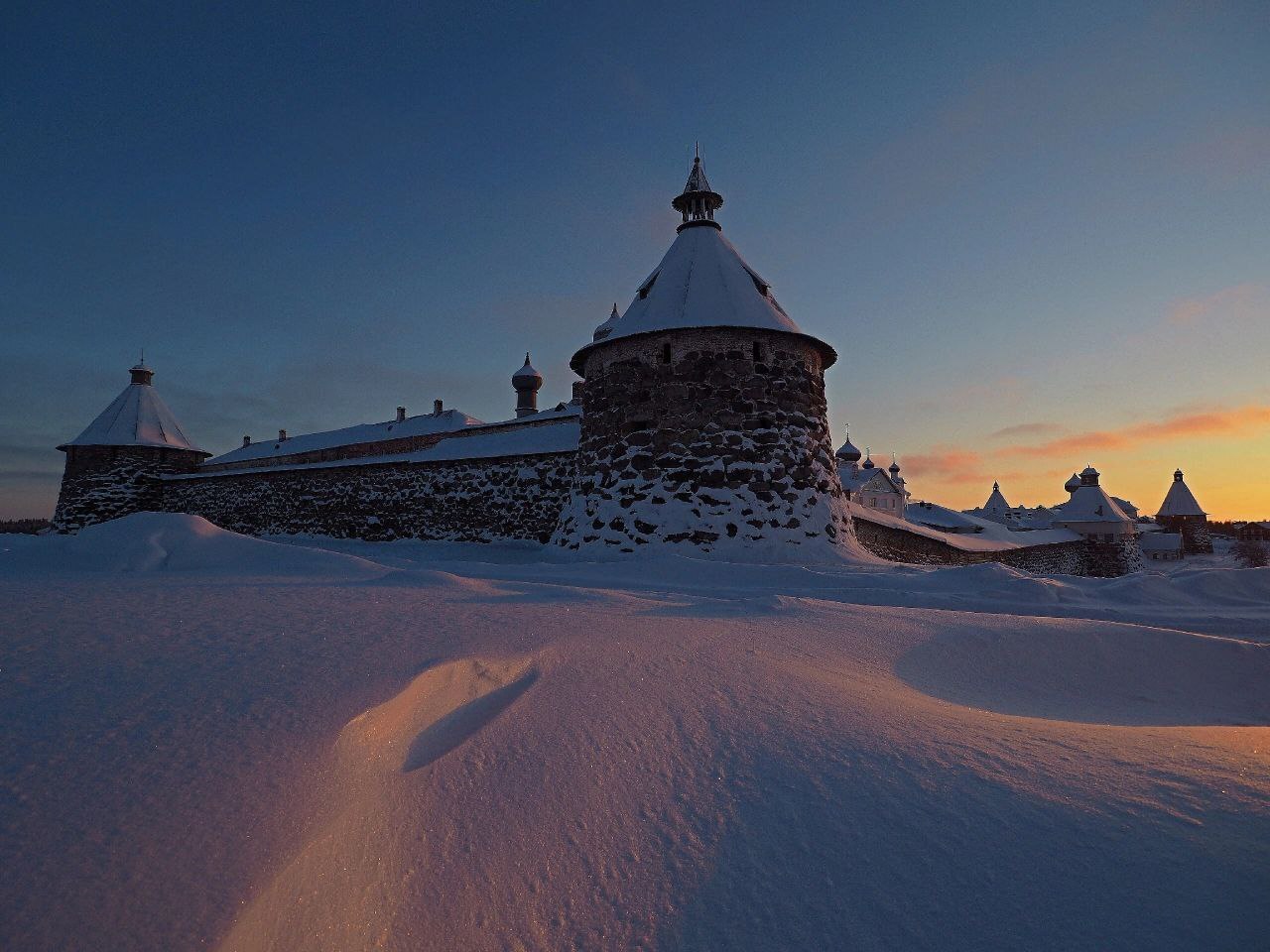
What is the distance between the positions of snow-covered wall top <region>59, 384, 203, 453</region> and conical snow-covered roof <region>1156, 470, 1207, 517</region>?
60602 mm

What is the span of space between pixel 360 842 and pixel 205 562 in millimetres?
3721

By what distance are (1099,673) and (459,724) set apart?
2910 millimetres

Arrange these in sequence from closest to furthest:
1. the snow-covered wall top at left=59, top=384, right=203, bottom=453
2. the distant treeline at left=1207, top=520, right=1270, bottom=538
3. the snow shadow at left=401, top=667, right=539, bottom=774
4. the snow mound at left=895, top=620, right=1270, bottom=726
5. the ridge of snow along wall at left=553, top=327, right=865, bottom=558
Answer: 1. the snow shadow at left=401, top=667, right=539, bottom=774
2. the snow mound at left=895, top=620, right=1270, bottom=726
3. the ridge of snow along wall at left=553, top=327, right=865, bottom=558
4. the snow-covered wall top at left=59, top=384, right=203, bottom=453
5. the distant treeline at left=1207, top=520, right=1270, bottom=538

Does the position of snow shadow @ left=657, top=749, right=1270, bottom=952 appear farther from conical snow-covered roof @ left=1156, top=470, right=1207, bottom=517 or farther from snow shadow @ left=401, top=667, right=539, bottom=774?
conical snow-covered roof @ left=1156, top=470, right=1207, bottom=517

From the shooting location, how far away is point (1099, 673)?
310cm

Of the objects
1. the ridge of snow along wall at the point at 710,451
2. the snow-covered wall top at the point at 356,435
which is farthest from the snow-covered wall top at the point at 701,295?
the snow-covered wall top at the point at 356,435

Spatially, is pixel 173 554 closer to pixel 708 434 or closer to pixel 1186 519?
pixel 708 434

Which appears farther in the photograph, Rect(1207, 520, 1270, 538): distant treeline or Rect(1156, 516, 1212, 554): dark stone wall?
Rect(1207, 520, 1270, 538): distant treeline

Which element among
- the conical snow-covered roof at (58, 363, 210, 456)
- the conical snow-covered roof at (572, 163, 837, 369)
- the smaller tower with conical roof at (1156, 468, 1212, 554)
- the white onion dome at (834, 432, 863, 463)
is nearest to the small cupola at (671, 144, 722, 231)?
the conical snow-covered roof at (572, 163, 837, 369)

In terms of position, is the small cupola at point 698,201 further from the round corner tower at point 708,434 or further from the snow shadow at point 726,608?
the snow shadow at point 726,608

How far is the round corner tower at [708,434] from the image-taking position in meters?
9.94

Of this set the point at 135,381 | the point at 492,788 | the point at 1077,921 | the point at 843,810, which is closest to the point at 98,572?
the point at 492,788

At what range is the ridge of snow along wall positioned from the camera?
990 cm

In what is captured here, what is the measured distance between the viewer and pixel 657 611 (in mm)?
3797
